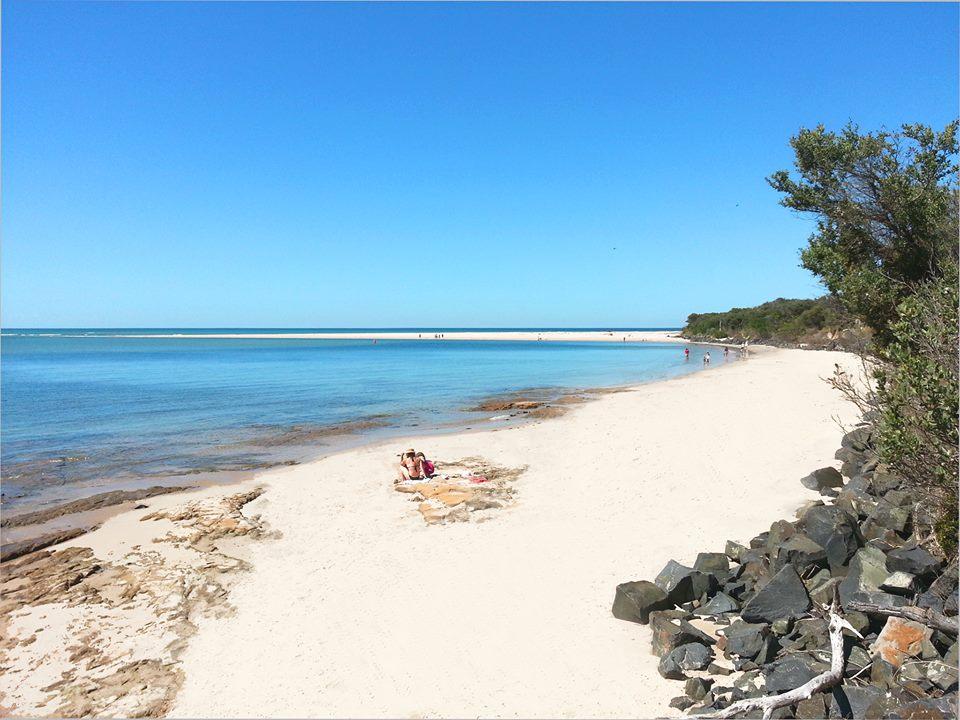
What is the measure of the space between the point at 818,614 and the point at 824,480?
17.8ft

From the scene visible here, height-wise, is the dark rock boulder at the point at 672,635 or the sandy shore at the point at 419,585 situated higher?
the dark rock boulder at the point at 672,635

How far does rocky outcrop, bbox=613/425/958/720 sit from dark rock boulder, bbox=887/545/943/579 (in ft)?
0.03

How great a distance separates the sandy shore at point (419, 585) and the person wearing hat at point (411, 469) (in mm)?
462

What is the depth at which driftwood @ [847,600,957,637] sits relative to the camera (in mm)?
5027

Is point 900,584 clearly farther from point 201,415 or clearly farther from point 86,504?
point 201,415

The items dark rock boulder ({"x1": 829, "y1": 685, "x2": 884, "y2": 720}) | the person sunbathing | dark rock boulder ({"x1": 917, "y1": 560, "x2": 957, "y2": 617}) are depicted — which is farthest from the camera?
the person sunbathing

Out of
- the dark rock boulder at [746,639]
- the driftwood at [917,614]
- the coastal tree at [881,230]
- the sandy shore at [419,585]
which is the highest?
the coastal tree at [881,230]

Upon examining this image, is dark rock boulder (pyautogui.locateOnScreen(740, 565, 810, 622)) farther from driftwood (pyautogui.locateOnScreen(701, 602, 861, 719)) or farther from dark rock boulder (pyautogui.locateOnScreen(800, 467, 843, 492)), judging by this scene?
dark rock boulder (pyautogui.locateOnScreen(800, 467, 843, 492))

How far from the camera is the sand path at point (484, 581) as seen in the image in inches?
233

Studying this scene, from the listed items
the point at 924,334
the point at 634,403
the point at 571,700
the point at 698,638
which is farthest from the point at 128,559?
the point at 634,403

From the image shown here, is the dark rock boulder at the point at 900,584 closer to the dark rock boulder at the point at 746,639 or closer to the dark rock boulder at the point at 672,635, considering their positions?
the dark rock boulder at the point at 746,639

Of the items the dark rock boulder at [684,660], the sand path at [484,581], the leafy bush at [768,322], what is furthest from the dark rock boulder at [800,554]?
the leafy bush at [768,322]

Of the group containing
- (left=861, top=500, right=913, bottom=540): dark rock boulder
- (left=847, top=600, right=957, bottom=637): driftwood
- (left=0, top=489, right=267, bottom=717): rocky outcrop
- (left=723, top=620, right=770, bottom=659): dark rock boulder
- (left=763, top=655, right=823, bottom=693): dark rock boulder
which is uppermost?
(left=861, top=500, right=913, bottom=540): dark rock boulder

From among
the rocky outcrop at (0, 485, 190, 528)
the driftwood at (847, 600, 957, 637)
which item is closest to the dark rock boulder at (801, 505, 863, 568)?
the driftwood at (847, 600, 957, 637)
